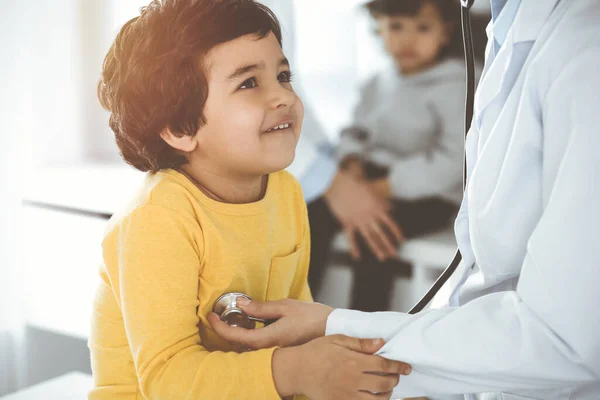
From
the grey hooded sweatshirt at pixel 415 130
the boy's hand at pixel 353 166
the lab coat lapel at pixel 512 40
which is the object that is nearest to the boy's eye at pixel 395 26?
the grey hooded sweatshirt at pixel 415 130

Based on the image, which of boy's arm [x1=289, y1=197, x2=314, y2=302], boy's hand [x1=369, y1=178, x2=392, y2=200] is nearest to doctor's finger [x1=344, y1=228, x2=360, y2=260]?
boy's hand [x1=369, y1=178, x2=392, y2=200]

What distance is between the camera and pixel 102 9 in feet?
7.98

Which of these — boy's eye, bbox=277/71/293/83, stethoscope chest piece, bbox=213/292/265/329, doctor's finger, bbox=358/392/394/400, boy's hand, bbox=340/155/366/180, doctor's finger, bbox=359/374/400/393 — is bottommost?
doctor's finger, bbox=358/392/394/400

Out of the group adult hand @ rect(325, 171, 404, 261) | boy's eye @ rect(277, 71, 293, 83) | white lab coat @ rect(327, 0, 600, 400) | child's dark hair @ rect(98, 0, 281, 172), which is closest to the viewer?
white lab coat @ rect(327, 0, 600, 400)

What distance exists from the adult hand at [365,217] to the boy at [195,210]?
36.8 inches

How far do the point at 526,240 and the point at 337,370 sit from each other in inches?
10.7

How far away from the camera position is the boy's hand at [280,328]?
956 mm

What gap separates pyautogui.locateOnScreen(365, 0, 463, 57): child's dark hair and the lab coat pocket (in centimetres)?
100

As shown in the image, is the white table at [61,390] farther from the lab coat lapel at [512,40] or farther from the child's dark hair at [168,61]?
the lab coat lapel at [512,40]

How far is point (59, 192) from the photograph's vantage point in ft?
6.81

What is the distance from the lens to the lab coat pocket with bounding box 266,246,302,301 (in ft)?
3.65

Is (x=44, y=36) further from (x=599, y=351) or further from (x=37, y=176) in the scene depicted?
(x=599, y=351)

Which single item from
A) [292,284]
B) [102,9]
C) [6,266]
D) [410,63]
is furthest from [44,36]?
[292,284]

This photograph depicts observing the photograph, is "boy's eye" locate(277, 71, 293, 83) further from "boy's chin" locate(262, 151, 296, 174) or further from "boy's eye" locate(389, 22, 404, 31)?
"boy's eye" locate(389, 22, 404, 31)
